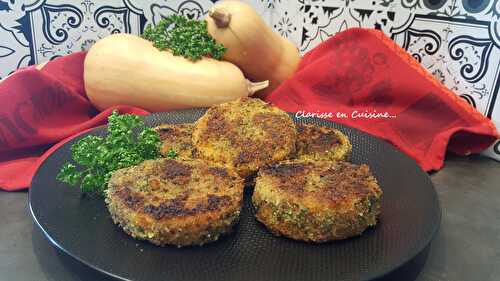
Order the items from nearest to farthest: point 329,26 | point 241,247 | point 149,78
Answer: point 241,247, point 149,78, point 329,26

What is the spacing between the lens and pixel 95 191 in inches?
31.9

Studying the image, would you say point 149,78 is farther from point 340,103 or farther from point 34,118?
point 340,103

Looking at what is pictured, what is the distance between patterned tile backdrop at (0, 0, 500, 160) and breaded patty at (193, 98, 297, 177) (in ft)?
1.99

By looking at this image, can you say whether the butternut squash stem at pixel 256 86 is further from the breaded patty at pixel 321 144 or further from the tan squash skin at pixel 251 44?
the breaded patty at pixel 321 144

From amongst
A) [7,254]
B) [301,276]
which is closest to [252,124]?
[301,276]

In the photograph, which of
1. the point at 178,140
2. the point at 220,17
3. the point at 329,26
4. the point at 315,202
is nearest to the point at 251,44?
the point at 220,17

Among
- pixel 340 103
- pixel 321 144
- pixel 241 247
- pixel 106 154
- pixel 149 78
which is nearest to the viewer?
pixel 241 247

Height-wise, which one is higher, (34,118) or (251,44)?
(251,44)

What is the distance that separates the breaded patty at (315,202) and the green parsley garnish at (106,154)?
245 millimetres

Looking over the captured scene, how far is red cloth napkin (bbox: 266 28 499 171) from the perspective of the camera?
3.84ft

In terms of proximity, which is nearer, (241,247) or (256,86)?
(241,247)

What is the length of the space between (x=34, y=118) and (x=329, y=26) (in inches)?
39.4

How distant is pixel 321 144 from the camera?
3.14ft

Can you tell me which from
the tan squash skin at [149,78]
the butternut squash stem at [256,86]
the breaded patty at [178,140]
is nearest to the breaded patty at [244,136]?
the breaded patty at [178,140]
